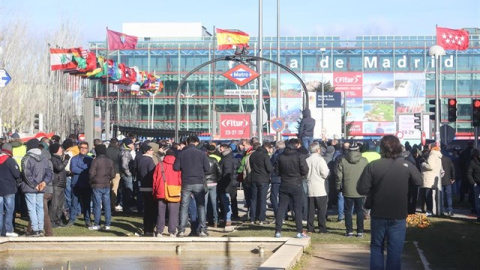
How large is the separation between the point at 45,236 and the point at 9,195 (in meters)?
0.98

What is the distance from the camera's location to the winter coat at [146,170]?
2014cm

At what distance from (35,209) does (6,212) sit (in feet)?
1.93

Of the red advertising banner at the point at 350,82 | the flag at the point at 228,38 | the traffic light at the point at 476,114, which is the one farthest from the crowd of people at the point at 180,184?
the red advertising banner at the point at 350,82

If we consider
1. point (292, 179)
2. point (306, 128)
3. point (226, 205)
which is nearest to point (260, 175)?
point (226, 205)

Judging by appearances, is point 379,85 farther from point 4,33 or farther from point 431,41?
point 4,33

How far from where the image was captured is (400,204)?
1173 centimetres

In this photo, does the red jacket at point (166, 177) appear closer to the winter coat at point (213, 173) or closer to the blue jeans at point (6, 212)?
the winter coat at point (213, 173)

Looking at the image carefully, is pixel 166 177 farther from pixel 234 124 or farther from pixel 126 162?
pixel 234 124

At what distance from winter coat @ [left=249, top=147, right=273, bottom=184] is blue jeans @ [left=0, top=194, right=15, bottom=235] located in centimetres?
574

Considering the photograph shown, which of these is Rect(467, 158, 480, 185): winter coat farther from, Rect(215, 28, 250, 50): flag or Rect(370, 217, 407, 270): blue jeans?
Rect(215, 28, 250, 50): flag

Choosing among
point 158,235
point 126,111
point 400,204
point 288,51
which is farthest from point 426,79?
point 400,204

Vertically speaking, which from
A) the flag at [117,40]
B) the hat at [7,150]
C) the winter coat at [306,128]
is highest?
the flag at [117,40]

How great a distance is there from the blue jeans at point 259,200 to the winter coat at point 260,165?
5.6 inches

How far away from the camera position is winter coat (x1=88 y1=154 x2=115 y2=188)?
20766 millimetres
